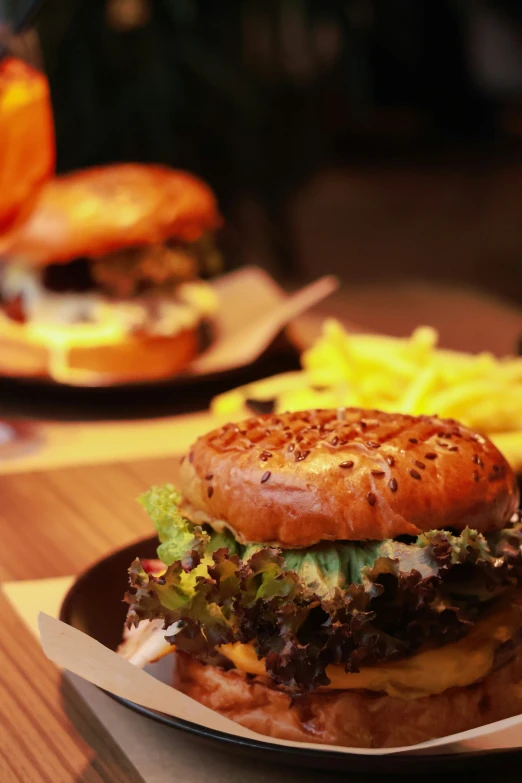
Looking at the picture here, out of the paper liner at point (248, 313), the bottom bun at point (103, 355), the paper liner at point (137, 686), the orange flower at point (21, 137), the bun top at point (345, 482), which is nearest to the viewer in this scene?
the paper liner at point (137, 686)

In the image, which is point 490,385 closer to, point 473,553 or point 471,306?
point 473,553

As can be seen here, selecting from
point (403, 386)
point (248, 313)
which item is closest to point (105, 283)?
point (248, 313)

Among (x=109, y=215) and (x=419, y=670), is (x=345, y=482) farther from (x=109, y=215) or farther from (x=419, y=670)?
(x=109, y=215)

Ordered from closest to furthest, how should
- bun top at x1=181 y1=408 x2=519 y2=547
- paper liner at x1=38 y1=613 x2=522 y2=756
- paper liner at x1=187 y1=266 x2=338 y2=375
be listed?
paper liner at x1=38 y1=613 x2=522 y2=756 → bun top at x1=181 y1=408 x2=519 y2=547 → paper liner at x1=187 y1=266 x2=338 y2=375

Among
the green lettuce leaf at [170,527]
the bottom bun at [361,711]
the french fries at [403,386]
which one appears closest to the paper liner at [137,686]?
the bottom bun at [361,711]

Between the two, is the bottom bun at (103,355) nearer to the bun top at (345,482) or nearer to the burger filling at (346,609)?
the bun top at (345,482)

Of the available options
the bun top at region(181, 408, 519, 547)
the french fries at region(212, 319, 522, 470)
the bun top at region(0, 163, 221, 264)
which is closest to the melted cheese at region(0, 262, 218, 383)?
the bun top at region(0, 163, 221, 264)

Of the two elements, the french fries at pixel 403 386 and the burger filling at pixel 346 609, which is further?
the french fries at pixel 403 386

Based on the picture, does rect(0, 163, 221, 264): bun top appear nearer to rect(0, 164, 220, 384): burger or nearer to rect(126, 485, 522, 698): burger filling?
rect(0, 164, 220, 384): burger
